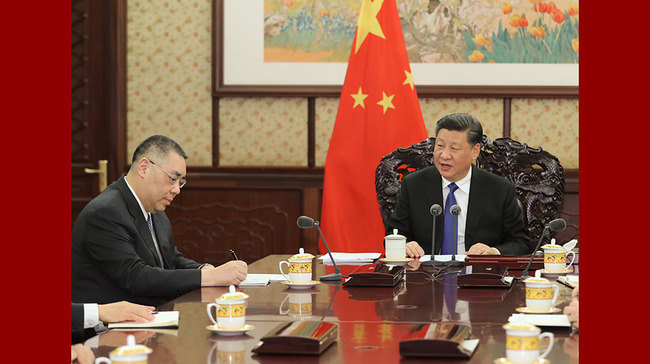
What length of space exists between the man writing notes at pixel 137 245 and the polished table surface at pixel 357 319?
123 mm

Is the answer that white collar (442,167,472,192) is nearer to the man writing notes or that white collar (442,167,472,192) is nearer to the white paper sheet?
the white paper sheet

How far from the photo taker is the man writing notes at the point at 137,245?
274 cm

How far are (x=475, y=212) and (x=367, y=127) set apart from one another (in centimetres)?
133

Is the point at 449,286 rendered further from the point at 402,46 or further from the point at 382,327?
the point at 402,46

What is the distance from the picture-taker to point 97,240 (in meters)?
2.84

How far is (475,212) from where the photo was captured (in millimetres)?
3869

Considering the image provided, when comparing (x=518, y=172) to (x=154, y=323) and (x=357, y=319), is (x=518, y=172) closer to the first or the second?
(x=357, y=319)

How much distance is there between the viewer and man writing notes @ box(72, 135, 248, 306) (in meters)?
2.74

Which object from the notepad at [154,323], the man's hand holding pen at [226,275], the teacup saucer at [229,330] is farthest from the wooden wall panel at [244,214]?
the teacup saucer at [229,330]

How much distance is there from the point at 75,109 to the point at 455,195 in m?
3.27

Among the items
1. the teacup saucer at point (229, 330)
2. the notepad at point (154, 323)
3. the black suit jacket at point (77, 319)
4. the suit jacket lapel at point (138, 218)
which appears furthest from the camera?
the suit jacket lapel at point (138, 218)

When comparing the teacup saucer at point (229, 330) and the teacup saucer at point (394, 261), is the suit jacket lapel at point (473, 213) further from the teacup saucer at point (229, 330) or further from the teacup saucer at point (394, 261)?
the teacup saucer at point (229, 330)

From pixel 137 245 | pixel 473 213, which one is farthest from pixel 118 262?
pixel 473 213

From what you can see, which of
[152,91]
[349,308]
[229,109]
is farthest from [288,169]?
[349,308]
